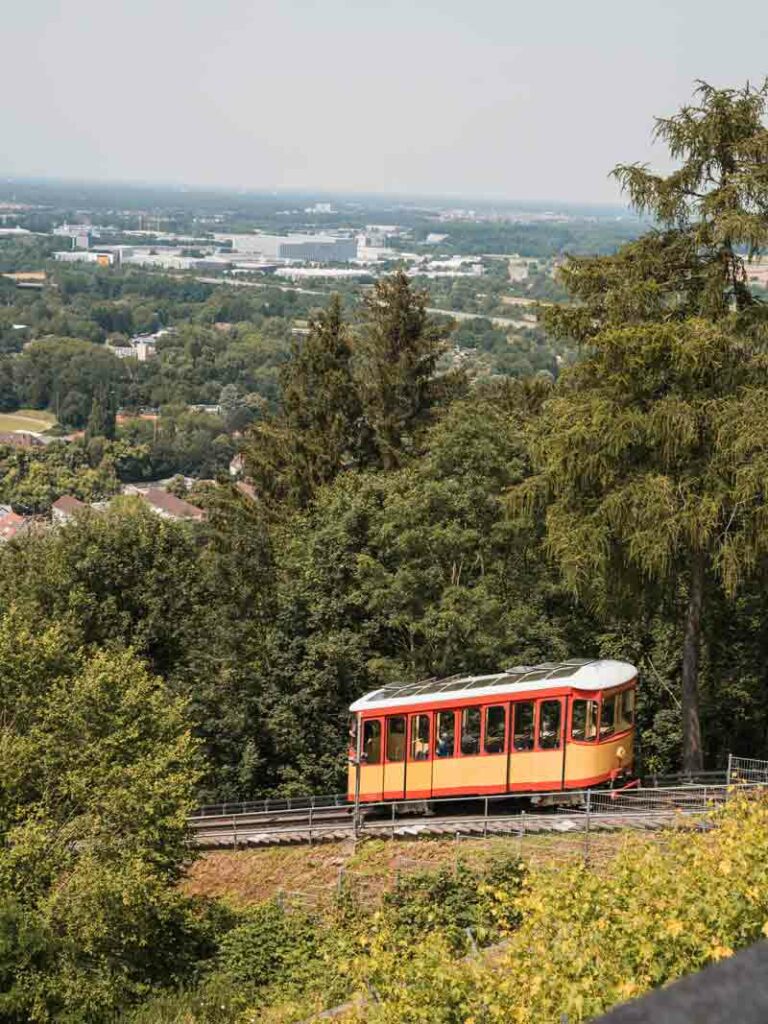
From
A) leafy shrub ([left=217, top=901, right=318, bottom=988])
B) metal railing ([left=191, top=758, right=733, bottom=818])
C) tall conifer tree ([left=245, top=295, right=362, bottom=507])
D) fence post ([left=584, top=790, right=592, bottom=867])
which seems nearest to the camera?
leafy shrub ([left=217, top=901, right=318, bottom=988])

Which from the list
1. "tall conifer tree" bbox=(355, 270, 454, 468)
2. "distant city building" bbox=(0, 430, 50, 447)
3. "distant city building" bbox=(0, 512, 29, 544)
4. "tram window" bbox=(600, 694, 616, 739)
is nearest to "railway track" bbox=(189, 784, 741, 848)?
"tram window" bbox=(600, 694, 616, 739)

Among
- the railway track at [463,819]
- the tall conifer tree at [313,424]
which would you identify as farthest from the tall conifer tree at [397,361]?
the railway track at [463,819]

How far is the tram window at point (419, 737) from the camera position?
1856 cm

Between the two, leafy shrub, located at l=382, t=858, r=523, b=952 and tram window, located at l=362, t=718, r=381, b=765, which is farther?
tram window, located at l=362, t=718, r=381, b=765

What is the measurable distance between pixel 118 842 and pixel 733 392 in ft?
32.3

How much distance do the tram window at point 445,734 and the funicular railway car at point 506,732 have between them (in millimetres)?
14

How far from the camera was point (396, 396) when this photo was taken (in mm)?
34938

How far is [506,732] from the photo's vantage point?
17.9m

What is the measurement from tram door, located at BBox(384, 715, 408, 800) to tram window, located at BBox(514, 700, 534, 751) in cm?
177

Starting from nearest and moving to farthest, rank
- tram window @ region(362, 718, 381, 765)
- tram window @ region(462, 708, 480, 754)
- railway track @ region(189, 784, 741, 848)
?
1. railway track @ region(189, 784, 741, 848)
2. tram window @ region(462, 708, 480, 754)
3. tram window @ region(362, 718, 381, 765)

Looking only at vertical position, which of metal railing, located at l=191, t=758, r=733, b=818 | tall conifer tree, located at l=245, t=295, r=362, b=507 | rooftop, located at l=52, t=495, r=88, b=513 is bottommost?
rooftop, located at l=52, t=495, r=88, b=513

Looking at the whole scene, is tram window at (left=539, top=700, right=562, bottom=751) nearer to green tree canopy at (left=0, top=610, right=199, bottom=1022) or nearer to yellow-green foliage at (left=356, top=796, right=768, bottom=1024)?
green tree canopy at (left=0, top=610, right=199, bottom=1022)

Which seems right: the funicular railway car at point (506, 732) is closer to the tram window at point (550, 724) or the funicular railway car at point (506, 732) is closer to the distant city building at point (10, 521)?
the tram window at point (550, 724)

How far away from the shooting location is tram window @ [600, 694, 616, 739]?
1752cm
